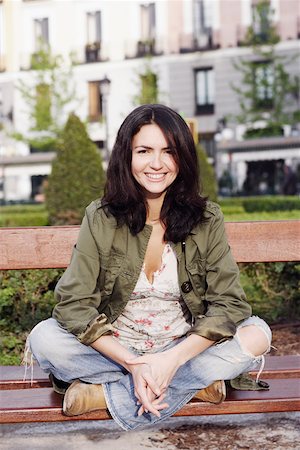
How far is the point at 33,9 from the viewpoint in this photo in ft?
93.1

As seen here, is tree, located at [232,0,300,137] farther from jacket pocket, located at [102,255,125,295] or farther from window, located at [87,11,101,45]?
jacket pocket, located at [102,255,125,295]

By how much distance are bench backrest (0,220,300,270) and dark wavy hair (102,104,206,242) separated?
55 cm

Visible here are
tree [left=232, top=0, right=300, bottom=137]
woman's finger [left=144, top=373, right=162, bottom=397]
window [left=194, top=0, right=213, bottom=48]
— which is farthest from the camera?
window [left=194, top=0, right=213, bottom=48]

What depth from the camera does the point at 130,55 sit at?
28266 millimetres

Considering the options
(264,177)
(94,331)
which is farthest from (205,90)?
(94,331)

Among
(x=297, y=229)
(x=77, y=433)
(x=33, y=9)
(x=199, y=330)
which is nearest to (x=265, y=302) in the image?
(x=297, y=229)

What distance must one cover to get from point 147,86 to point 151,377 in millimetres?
24678

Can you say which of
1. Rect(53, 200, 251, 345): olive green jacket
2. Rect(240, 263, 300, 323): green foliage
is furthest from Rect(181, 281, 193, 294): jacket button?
Rect(240, 263, 300, 323): green foliage

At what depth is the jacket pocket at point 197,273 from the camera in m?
2.46

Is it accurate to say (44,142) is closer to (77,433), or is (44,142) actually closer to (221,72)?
(221,72)

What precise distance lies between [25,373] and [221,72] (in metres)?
25.3

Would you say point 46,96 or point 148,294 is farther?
point 46,96

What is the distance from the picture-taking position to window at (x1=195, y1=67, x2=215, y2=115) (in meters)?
27.1

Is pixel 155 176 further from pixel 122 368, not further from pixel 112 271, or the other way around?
pixel 122 368
